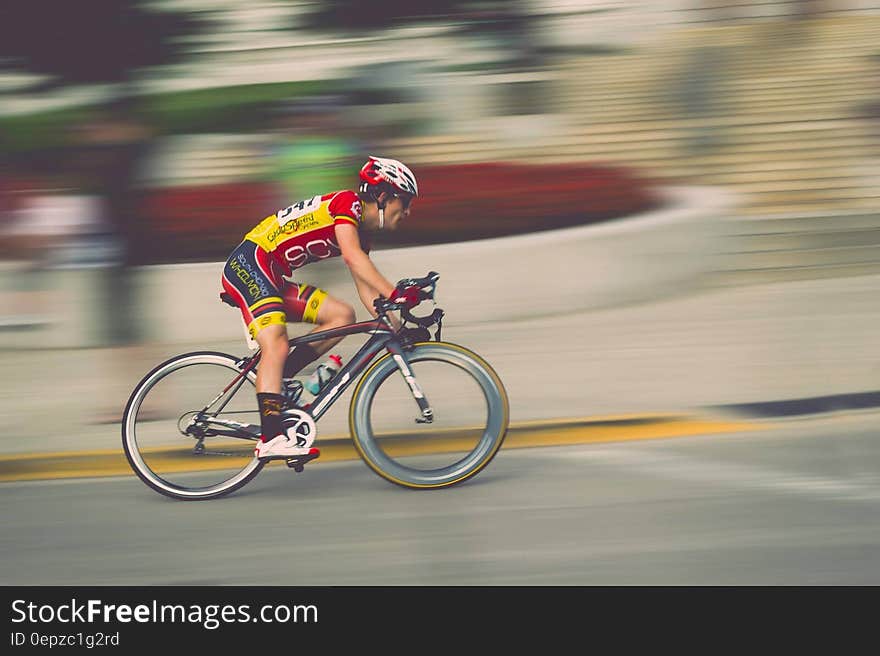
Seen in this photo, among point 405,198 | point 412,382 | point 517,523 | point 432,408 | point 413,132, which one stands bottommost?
point 517,523

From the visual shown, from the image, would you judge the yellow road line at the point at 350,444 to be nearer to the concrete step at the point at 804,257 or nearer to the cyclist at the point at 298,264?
the cyclist at the point at 298,264

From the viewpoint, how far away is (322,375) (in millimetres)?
5988

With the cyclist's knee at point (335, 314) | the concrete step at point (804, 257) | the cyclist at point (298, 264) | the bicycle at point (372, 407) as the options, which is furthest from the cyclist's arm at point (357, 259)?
the concrete step at point (804, 257)

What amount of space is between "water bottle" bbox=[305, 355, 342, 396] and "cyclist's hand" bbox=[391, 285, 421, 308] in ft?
1.59

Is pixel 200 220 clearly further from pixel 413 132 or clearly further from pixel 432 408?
pixel 413 132

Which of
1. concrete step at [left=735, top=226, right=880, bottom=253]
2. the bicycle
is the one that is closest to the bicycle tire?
the bicycle

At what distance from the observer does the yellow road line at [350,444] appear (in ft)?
20.7

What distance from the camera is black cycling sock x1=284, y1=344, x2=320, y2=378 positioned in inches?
234

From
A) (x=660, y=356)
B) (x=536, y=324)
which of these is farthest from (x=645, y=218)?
(x=660, y=356)

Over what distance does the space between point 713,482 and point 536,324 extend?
3.81 metres

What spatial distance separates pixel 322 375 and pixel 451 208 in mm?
5139

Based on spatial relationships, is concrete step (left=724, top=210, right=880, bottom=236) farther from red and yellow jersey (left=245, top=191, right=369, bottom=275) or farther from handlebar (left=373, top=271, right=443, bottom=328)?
red and yellow jersey (left=245, top=191, right=369, bottom=275)

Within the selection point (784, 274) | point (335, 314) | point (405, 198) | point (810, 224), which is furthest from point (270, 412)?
Result: point (810, 224)
